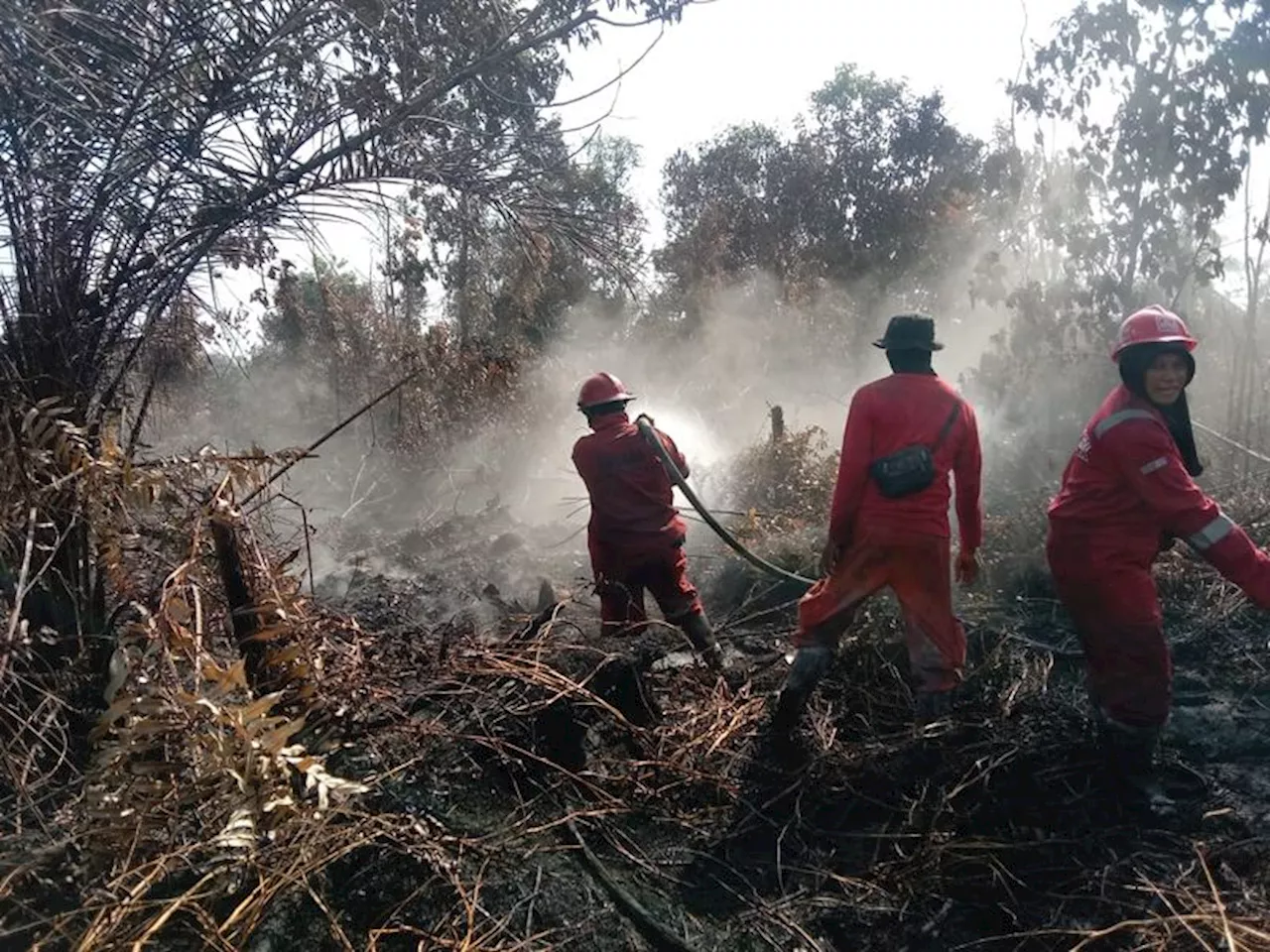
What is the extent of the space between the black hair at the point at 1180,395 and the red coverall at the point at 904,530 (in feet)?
2.09

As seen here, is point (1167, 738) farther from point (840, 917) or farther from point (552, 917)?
point (552, 917)

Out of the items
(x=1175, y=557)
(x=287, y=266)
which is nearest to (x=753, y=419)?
(x=1175, y=557)

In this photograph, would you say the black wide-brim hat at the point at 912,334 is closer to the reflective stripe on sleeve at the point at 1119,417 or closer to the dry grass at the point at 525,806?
the reflective stripe on sleeve at the point at 1119,417

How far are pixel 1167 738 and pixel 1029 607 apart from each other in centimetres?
185

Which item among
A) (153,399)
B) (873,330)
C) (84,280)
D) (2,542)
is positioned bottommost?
(2,542)

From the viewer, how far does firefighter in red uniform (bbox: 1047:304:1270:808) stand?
3.34 meters

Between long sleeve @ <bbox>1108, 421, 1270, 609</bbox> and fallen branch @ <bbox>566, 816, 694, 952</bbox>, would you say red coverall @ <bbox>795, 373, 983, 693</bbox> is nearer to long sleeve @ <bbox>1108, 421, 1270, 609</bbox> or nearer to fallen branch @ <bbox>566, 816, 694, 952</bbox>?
long sleeve @ <bbox>1108, 421, 1270, 609</bbox>

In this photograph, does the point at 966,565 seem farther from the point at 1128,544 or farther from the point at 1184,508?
the point at 1184,508

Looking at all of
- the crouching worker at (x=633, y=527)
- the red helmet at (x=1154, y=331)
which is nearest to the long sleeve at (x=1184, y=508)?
the red helmet at (x=1154, y=331)

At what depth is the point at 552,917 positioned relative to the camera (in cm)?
278

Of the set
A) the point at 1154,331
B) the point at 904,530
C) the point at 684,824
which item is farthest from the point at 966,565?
the point at 684,824

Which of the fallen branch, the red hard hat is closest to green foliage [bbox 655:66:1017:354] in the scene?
the red hard hat

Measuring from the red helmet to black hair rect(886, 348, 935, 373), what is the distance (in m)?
0.72

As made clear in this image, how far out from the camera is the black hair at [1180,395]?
3422 millimetres
